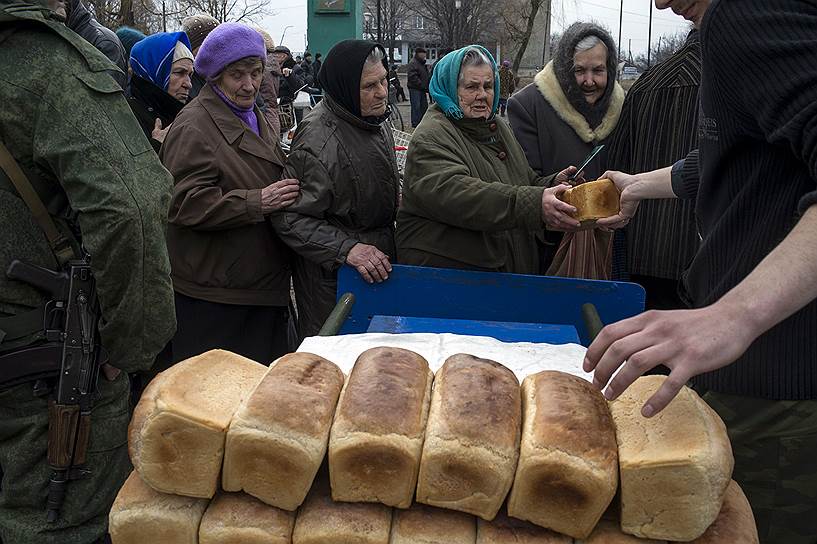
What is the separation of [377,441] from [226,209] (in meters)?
2.50

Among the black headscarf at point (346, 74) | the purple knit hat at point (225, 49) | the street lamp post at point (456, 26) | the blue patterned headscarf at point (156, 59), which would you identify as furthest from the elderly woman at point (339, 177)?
the street lamp post at point (456, 26)

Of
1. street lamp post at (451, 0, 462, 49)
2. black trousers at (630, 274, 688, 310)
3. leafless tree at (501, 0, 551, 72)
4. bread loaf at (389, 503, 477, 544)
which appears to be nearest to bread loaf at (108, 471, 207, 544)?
bread loaf at (389, 503, 477, 544)

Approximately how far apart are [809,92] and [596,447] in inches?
28.8

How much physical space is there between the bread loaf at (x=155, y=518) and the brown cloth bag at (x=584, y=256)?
259 centimetres

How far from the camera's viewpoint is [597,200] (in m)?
2.86

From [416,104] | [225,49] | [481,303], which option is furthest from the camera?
[416,104]

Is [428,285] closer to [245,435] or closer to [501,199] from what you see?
[501,199]

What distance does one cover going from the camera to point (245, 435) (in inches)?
56.8

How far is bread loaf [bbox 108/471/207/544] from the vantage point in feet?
4.95

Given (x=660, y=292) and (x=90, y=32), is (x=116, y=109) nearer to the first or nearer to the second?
(x=660, y=292)

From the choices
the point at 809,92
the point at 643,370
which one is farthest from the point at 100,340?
the point at 809,92

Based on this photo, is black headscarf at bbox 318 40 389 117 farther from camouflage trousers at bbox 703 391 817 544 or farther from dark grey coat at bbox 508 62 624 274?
camouflage trousers at bbox 703 391 817 544

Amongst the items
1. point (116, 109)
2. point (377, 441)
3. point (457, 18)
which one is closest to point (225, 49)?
point (116, 109)

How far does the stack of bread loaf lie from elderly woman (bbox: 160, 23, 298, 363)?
230 centimetres
